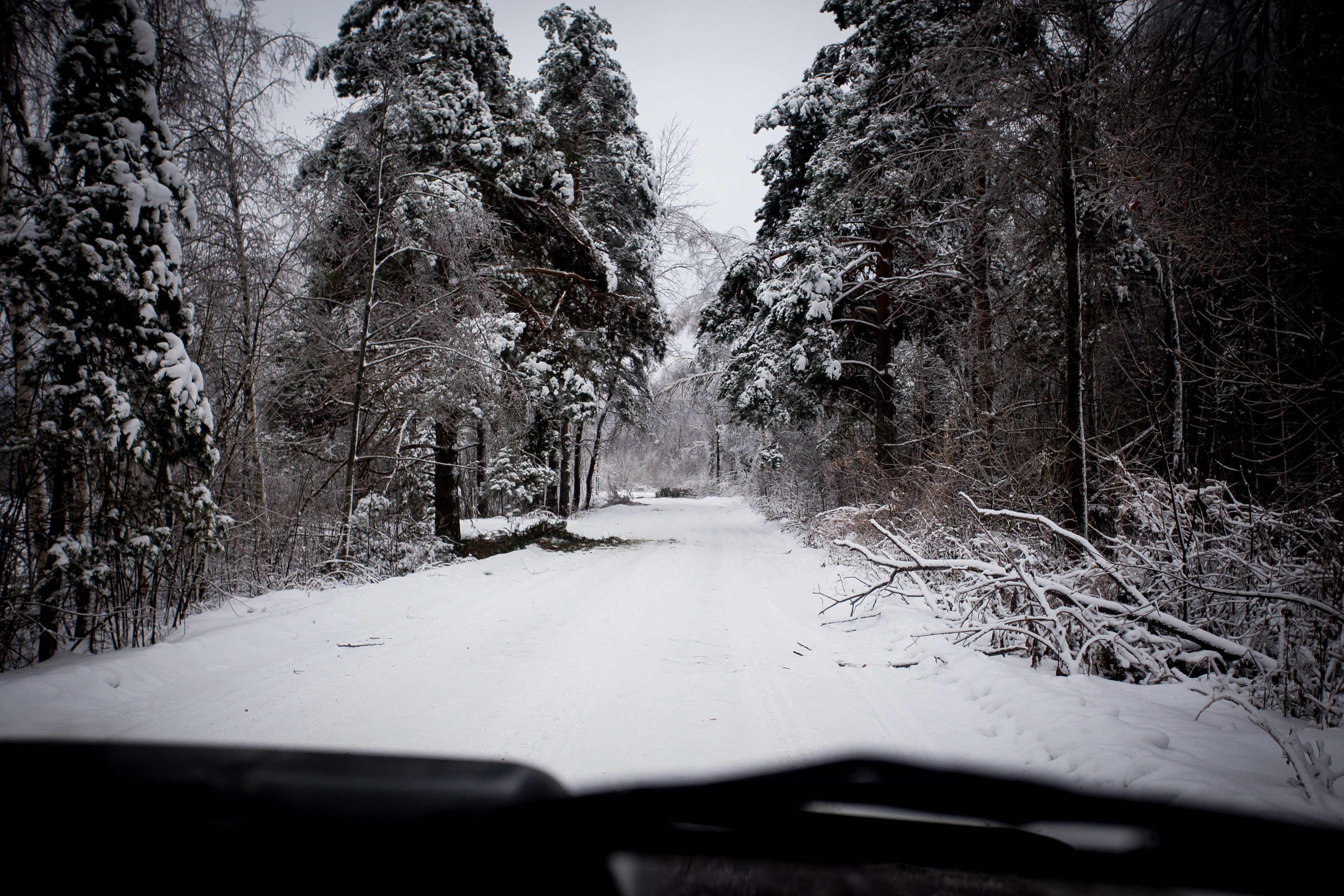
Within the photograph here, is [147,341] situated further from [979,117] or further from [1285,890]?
[979,117]

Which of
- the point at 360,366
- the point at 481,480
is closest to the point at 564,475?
the point at 481,480

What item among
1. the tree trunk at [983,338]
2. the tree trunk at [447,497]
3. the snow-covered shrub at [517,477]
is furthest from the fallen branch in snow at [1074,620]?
the snow-covered shrub at [517,477]

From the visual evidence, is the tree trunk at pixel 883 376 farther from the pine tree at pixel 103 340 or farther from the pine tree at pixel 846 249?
the pine tree at pixel 103 340

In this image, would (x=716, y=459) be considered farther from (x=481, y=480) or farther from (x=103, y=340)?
(x=103, y=340)

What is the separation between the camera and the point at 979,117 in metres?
5.61

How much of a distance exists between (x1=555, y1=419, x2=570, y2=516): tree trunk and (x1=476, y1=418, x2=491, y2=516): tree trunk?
6.99ft

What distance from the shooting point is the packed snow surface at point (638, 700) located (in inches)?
94.3

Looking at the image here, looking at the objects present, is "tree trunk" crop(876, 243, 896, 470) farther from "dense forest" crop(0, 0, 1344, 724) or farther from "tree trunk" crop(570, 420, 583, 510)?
"tree trunk" crop(570, 420, 583, 510)

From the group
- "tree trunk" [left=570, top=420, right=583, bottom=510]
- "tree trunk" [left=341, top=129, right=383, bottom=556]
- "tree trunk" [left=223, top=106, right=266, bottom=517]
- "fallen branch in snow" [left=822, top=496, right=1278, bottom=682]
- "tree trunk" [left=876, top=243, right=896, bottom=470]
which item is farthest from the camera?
"tree trunk" [left=570, top=420, right=583, bottom=510]

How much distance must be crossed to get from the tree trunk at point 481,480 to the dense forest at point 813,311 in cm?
66

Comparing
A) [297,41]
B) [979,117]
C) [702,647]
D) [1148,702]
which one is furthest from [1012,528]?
[297,41]

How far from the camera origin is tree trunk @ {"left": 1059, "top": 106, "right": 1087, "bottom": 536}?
5246 mm

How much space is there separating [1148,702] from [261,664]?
18.4 feet

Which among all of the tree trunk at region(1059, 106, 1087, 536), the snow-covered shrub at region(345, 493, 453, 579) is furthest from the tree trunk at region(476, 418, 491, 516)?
the tree trunk at region(1059, 106, 1087, 536)
